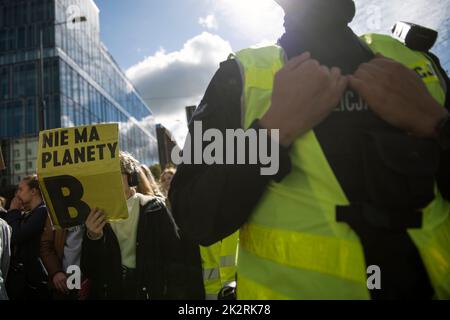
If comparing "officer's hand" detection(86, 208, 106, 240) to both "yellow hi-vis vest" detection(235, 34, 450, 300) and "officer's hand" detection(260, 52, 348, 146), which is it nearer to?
"yellow hi-vis vest" detection(235, 34, 450, 300)

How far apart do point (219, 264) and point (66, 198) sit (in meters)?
1.16

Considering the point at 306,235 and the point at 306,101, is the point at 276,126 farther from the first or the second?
the point at 306,235

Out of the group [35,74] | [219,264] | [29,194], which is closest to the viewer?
[219,264]

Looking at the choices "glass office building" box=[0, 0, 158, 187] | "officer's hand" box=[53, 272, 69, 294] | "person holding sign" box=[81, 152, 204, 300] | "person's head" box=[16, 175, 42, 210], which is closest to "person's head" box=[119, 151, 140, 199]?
"person holding sign" box=[81, 152, 204, 300]

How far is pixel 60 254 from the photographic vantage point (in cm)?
358

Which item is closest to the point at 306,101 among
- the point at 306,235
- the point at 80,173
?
the point at 306,235

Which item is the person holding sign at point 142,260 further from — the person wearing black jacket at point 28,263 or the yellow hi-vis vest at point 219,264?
the person wearing black jacket at point 28,263

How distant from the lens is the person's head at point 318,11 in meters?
1.14

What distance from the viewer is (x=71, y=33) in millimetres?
31469

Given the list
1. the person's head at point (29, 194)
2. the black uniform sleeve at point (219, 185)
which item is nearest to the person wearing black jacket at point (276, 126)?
the black uniform sleeve at point (219, 185)

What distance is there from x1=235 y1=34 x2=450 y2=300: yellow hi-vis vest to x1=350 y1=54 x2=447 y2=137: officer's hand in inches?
4.1
